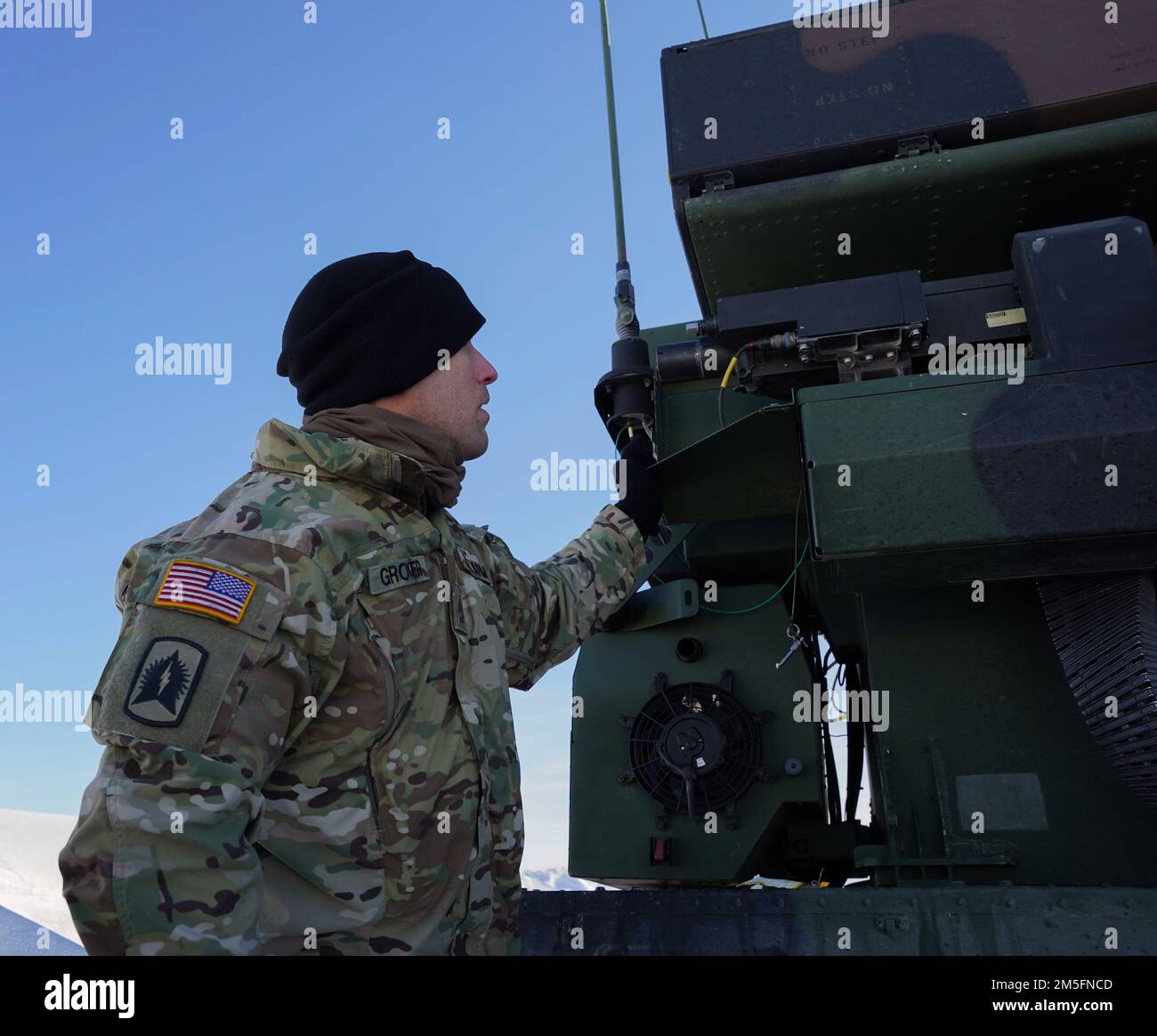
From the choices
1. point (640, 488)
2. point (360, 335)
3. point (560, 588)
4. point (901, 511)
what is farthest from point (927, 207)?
point (360, 335)

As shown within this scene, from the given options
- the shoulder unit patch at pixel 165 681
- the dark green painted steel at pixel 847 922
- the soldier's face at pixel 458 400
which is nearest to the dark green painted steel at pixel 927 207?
the soldier's face at pixel 458 400

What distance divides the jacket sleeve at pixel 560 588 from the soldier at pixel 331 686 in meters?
0.02

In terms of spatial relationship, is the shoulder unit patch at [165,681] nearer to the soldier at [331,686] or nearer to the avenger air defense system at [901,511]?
the soldier at [331,686]

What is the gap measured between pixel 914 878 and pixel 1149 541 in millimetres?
1261

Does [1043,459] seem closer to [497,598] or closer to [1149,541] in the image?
[1149,541]

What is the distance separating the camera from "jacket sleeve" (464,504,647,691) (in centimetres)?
243

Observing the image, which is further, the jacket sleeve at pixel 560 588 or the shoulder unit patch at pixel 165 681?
the jacket sleeve at pixel 560 588

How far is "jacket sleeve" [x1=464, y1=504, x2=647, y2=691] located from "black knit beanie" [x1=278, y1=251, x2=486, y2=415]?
479mm

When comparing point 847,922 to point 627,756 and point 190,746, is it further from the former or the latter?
point 190,746

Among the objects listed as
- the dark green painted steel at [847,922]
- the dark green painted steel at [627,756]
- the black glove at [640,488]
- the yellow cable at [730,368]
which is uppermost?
the yellow cable at [730,368]

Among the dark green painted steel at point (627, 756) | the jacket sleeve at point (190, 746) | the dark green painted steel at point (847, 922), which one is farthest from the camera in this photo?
the dark green painted steel at point (627, 756)

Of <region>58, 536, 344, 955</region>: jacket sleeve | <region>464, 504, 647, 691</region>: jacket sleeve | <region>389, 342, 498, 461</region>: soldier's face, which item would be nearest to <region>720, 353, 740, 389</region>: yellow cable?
<region>464, 504, 647, 691</region>: jacket sleeve

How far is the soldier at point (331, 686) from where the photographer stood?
1370 mm

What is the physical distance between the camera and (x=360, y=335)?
2.19 meters
